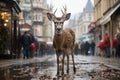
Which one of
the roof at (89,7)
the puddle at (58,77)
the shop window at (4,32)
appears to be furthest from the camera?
the roof at (89,7)

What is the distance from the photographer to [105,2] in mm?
52875

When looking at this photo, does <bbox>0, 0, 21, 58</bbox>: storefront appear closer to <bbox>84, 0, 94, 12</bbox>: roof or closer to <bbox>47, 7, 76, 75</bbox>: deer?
<bbox>47, 7, 76, 75</bbox>: deer

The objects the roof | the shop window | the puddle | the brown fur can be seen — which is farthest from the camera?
the roof

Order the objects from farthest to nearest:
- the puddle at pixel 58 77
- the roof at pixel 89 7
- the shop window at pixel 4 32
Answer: the roof at pixel 89 7 < the shop window at pixel 4 32 < the puddle at pixel 58 77

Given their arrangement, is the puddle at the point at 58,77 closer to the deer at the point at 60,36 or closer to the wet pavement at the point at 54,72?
the wet pavement at the point at 54,72

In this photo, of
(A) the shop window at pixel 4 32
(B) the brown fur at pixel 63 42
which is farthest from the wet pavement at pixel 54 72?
(A) the shop window at pixel 4 32

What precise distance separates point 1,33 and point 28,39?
9.34 ft

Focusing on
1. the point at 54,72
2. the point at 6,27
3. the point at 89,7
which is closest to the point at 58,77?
the point at 54,72

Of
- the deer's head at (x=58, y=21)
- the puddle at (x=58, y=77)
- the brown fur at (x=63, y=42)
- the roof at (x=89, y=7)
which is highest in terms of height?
the roof at (x=89, y=7)

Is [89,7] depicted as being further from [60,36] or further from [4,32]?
[60,36]

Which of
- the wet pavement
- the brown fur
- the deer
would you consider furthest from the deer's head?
the wet pavement

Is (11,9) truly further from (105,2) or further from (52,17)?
(105,2)

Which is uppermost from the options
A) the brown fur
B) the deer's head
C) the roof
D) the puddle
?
the roof

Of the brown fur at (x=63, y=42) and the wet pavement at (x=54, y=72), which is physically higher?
the brown fur at (x=63, y=42)
